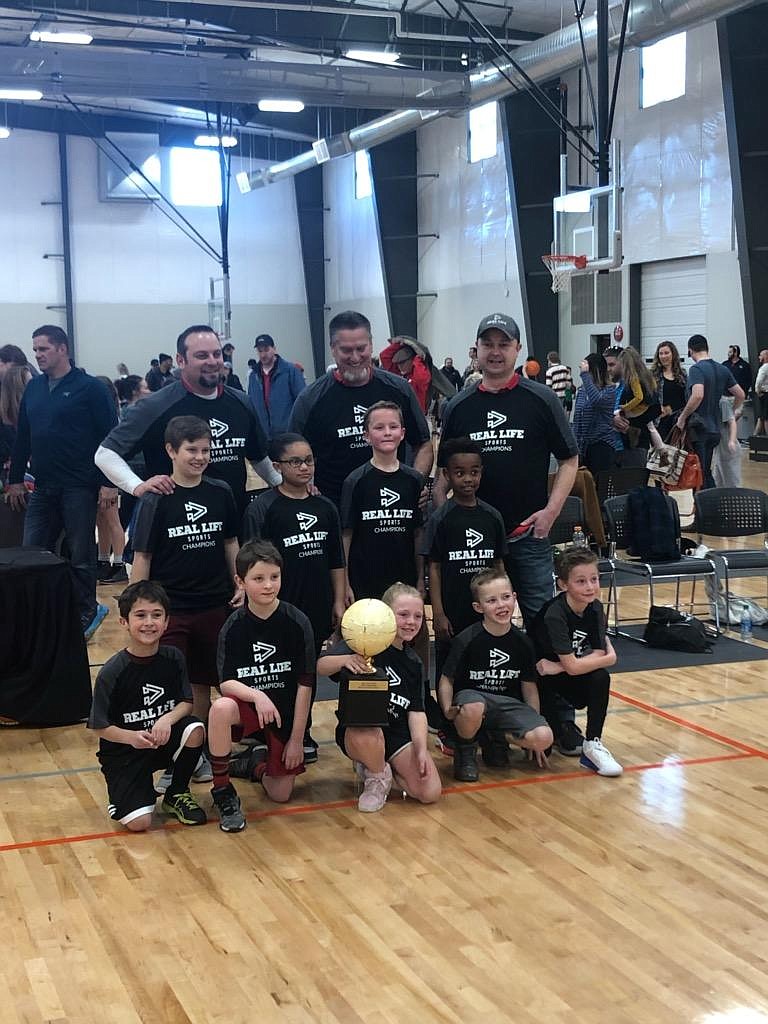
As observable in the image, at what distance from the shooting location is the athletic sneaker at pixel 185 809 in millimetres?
4062

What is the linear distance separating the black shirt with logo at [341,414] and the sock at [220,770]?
1399 mm

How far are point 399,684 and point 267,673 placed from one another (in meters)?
0.48

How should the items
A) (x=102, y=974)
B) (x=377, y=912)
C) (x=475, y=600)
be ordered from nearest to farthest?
(x=102, y=974)
(x=377, y=912)
(x=475, y=600)

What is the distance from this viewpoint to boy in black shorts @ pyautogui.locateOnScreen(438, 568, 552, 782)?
4508 mm

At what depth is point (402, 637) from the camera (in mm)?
4395

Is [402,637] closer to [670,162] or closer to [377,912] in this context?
[377,912]

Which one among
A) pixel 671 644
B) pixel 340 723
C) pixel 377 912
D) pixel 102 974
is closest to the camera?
pixel 102 974

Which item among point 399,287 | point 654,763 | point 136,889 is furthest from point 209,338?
point 399,287

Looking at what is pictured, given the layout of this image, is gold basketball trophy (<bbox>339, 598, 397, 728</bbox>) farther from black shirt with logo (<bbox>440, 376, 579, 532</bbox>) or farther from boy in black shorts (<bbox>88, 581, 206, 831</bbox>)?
black shirt with logo (<bbox>440, 376, 579, 532</bbox>)

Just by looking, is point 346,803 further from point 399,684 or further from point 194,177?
point 194,177

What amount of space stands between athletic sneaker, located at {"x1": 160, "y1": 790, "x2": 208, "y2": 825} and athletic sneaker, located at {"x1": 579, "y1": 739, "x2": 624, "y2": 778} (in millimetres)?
1491

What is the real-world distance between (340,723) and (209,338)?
1.59 metres

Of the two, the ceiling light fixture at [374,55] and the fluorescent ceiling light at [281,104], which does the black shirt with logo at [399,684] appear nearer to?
the fluorescent ceiling light at [281,104]

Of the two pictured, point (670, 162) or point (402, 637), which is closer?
point (402, 637)
